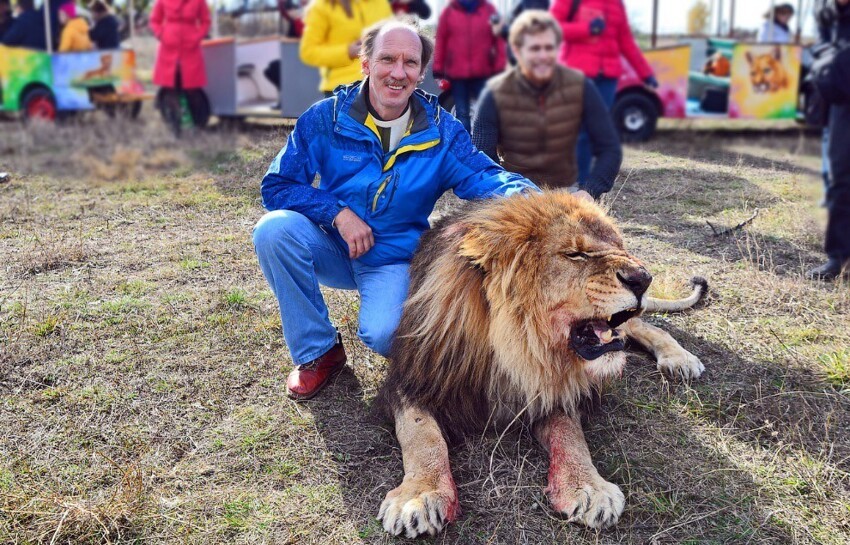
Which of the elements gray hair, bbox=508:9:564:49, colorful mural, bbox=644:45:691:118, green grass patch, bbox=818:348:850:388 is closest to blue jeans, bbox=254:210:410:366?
gray hair, bbox=508:9:564:49

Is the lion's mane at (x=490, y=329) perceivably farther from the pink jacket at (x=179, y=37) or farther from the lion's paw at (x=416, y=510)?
the pink jacket at (x=179, y=37)

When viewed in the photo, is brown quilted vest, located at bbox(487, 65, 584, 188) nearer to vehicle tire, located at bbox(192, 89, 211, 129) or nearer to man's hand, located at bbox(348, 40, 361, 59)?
man's hand, located at bbox(348, 40, 361, 59)

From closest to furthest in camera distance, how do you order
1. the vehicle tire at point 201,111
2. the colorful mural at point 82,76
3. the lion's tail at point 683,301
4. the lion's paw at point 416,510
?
1. the lion's paw at point 416,510
2. the lion's tail at point 683,301
3. the colorful mural at point 82,76
4. the vehicle tire at point 201,111

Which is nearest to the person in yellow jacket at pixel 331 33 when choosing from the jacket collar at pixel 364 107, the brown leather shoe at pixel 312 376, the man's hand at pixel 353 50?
the man's hand at pixel 353 50

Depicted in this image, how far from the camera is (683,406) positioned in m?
3.16

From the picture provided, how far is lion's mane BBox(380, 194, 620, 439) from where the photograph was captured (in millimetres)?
2521

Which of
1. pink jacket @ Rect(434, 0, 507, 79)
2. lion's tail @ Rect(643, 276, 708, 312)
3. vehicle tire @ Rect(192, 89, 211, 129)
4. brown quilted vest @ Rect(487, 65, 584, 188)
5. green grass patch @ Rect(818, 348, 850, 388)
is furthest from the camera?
vehicle tire @ Rect(192, 89, 211, 129)

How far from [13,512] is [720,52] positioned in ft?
33.0

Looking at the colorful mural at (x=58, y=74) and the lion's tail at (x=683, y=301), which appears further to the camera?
the colorful mural at (x=58, y=74)

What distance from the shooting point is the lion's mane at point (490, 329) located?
2.52 metres

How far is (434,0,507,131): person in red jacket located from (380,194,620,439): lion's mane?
4.90 meters

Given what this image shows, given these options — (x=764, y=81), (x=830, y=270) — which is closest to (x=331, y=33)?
(x=830, y=270)

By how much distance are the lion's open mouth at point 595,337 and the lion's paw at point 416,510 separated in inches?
25.2

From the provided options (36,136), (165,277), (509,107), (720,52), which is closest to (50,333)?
(165,277)
